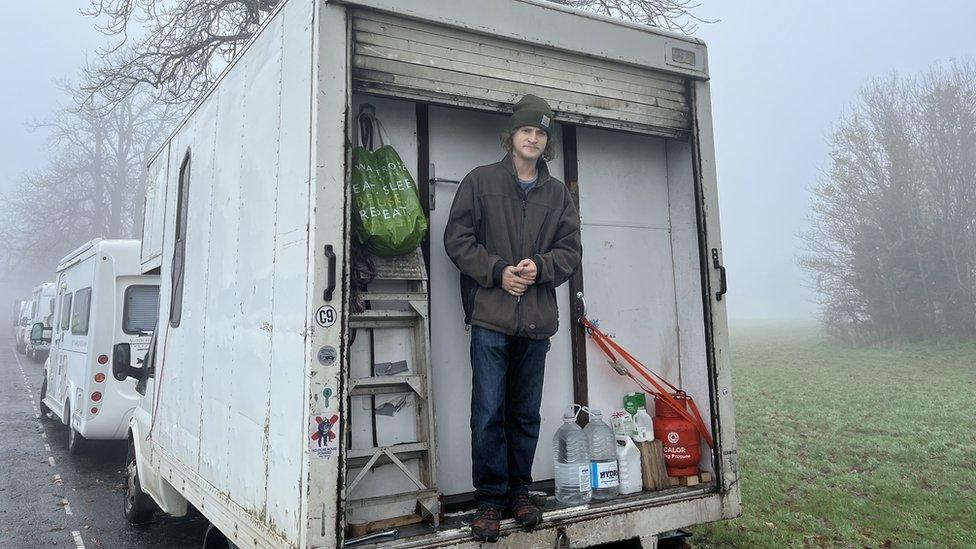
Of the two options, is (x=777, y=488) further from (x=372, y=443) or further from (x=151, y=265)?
(x=151, y=265)

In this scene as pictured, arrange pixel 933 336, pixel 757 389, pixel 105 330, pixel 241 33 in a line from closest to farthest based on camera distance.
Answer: pixel 105 330 → pixel 241 33 → pixel 757 389 → pixel 933 336

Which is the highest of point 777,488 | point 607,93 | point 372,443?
point 607,93

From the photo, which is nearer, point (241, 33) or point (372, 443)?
point (372, 443)

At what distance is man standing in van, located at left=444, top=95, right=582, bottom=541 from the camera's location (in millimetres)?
2916

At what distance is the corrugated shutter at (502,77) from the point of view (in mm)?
2664

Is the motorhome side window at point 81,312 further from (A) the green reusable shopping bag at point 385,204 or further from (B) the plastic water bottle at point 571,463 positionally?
(B) the plastic water bottle at point 571,463

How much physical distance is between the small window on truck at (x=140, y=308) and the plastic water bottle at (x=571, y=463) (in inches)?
233

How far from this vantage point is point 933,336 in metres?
20.2

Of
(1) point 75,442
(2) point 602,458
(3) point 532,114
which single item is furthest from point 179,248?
(1) point 75,442

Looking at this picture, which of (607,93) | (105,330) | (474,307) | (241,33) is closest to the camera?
(474,307)

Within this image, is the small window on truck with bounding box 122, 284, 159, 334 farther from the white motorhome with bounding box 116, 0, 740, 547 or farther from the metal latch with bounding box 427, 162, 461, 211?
the metal latch with bounding box 427, 162, 461, 211

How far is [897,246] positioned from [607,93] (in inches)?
839

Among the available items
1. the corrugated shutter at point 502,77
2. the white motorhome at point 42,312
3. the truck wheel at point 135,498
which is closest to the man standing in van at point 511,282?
the corrugated shutter at point 502,77

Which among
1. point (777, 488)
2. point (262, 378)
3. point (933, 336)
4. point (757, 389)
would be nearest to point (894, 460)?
point (777, 488)
